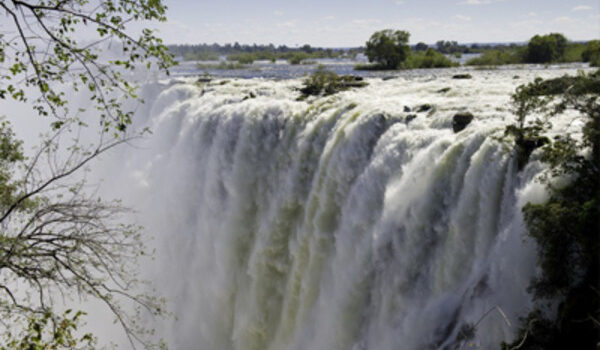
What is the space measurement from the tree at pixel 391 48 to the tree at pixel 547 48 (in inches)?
374

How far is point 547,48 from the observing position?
33781mm

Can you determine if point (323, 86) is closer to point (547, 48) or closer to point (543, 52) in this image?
point (543, 52)

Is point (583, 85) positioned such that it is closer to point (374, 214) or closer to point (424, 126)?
Answer: point (424, 126)

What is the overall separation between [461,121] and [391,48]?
30703 mm

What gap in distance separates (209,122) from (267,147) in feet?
13.2

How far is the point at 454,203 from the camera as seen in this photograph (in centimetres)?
844

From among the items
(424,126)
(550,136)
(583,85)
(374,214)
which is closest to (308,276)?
(374,214)

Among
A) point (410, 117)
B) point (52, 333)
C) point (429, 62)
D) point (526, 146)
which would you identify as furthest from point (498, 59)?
point (52, 333)

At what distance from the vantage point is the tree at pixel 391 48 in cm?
3922

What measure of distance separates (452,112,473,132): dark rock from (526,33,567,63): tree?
27.7 m

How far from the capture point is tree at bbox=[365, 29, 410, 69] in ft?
129

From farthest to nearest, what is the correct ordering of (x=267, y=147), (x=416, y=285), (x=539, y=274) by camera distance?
1. (x=267, y=147)
2. (x=416, y=285)
3. (x=539, y=274)

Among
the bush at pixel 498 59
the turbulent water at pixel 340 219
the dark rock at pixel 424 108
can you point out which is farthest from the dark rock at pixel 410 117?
the bush at pixel 498 59

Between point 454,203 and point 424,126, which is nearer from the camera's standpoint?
point 454,203
